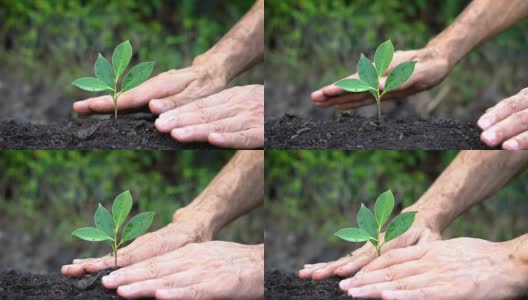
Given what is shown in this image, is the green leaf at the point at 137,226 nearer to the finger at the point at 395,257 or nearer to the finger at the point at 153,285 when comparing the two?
the finger at the point at 153,285

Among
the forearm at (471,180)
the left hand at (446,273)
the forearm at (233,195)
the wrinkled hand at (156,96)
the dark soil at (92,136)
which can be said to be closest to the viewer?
the left hand at (446,273)

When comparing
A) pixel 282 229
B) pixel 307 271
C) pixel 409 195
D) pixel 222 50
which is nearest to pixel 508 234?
pixel 409 195

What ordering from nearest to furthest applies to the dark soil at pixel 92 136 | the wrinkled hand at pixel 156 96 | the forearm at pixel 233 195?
the dark soil at pixel 92 136, the wrinkled hand at pixel 156 96, the forearm at pixel 233 195

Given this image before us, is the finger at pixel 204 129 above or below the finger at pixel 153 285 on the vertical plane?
above

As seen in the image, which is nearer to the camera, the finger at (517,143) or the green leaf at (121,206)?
the finger at (517,143)

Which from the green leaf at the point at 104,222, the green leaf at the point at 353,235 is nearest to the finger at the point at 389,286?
the green leaf at the point at 353,235

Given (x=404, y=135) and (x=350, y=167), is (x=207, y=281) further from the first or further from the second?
(x=350, y=167)
